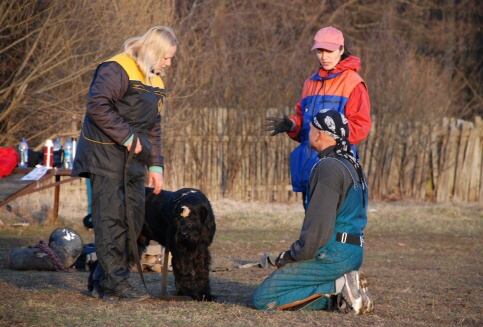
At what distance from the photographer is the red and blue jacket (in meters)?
5.74

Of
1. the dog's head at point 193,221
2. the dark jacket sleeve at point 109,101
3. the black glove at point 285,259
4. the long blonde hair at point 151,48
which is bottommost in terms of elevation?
the black glove at point 285,259

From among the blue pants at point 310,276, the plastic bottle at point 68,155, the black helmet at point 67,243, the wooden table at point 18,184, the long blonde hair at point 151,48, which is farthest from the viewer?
the plastic bottle at point 68,155

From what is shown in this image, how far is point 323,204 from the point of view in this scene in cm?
486

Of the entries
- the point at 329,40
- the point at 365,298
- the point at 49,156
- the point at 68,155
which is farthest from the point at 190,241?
the point at 68,155

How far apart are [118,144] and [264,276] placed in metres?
2.48

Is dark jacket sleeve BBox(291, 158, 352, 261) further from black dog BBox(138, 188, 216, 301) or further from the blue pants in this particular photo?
black dog BBox(138, 188, 216, 301)

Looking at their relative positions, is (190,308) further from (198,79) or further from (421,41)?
(421,41)

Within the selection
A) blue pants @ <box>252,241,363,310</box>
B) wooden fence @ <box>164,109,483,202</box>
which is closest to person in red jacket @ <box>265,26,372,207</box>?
blue pants @ <box>252,241,363,310</box>

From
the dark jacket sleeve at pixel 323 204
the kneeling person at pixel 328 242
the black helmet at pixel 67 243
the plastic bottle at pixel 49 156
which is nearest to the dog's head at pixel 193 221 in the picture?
the kneeling person at pixel 328 242

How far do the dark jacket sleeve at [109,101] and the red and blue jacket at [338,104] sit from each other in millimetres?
1434

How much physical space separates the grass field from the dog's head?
19.3 inches

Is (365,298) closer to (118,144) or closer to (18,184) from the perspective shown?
(118,144)

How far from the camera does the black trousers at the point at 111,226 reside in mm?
5160

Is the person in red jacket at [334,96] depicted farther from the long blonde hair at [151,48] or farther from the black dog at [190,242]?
the long blonde hair at [151,48]
